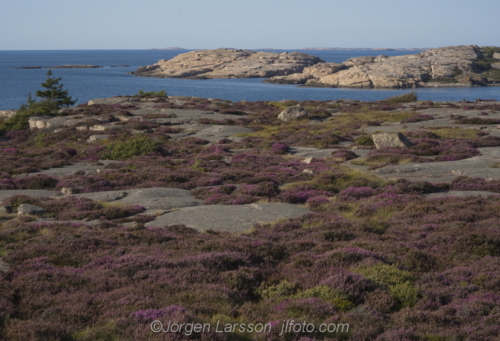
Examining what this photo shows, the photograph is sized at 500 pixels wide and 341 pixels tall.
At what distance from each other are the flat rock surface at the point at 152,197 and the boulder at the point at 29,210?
3462mm

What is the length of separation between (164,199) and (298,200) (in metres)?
6.04

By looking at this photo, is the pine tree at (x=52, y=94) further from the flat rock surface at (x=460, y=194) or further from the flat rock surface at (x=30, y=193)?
the flat rock surface at (x=460, y=194)

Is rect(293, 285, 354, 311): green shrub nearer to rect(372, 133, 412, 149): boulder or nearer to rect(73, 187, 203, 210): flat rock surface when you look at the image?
rect(73, 187, 203, 210): flat rock surface

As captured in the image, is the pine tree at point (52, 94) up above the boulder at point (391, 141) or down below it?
above

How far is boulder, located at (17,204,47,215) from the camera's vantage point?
1789 centimetres

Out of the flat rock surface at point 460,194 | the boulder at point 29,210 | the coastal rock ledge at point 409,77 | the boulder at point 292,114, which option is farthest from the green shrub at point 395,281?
the coastal rock ledge at point 409,77

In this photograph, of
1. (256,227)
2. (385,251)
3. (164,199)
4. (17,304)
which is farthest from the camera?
(164,199)

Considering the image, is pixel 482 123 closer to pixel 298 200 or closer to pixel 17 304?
pixel 298 200

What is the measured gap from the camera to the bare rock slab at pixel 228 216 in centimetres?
1697

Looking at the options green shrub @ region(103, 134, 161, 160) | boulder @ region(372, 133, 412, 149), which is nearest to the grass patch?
boulder @ region(372, 133, 412, 149)

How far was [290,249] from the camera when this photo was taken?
13711mm

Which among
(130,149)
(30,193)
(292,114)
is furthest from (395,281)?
(292,114)

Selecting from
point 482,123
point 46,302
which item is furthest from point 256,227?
point 482,123

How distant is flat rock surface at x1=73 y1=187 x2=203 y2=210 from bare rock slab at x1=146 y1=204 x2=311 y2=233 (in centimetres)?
137
